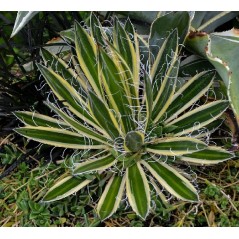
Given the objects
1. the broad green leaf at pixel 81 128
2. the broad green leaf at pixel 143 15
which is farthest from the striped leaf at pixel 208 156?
the broad green leaf at pixel 143 15

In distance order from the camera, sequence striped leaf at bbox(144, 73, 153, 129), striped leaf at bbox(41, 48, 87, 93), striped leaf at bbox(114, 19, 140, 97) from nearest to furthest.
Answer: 1. striped leaf at bbox(144, 73, 153, 129)
2. striped leaf at bbox(114, 19, 140, 97)
3. striped leaf at bbox(41, 48, 87, 93)

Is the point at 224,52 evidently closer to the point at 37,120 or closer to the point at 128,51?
the point at 128,51

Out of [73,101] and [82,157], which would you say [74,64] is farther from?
[82,157]

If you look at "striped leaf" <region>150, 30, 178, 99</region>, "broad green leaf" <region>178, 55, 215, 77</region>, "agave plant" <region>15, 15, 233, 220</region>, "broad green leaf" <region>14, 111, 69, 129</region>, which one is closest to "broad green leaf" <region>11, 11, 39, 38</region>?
"agave plant" <region>15, 15, 233, 220</region>

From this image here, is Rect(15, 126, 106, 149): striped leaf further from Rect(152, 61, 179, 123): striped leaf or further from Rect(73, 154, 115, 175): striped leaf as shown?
Rect(152, 61, 179, 123): striped leaf

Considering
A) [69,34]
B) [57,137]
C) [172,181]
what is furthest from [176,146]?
[69,34]

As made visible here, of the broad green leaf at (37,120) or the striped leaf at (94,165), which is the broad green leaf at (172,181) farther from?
the broad green leaf at (37,120)
